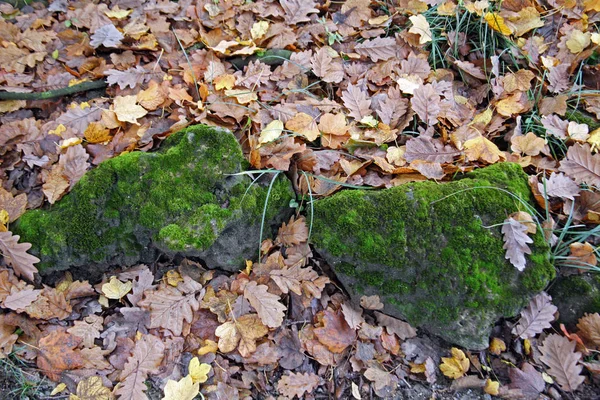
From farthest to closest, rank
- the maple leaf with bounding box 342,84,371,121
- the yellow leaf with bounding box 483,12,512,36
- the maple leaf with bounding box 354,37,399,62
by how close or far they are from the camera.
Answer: the maple leaf with bounding box 354,37,399,62 < the yellow leaf with bounding box 483,12,512,36 < the maple leaf with bounding box 342,84,371,121

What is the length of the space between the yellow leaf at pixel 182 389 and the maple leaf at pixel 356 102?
6.71 feet

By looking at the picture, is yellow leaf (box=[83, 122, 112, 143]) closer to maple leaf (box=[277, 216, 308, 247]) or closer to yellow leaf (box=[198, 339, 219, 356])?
maple leaf (box=[277, 216, 308, 247])

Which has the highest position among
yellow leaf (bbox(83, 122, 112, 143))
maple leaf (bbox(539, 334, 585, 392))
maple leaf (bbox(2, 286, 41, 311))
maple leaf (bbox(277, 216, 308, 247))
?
yellow leaf (bbox(83, 122, 112, 143))

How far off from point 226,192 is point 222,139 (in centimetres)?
35

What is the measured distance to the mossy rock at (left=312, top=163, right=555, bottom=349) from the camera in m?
2.56

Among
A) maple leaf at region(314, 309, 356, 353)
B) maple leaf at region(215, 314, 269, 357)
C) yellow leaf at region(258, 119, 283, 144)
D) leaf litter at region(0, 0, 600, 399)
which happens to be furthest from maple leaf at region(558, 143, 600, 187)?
maple leaf at region(215, 314, 269, 357)

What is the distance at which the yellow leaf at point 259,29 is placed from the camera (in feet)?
12.1

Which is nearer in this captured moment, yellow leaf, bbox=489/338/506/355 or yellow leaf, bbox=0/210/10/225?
yellow leaf, bbox=489/338/506/355

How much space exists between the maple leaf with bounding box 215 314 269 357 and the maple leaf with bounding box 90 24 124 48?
→ 2.57 meters

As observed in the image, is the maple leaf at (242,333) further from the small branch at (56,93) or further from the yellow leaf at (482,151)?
the small branch at (56,93)

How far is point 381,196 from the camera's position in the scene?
2656mm

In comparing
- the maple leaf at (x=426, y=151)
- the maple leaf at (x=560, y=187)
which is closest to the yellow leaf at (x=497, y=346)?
the maple leaf at (x=560, y=187)

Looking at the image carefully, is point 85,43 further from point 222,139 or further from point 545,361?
point 545,361

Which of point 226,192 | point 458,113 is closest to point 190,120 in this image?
point 226,192
